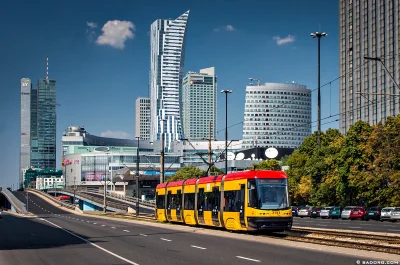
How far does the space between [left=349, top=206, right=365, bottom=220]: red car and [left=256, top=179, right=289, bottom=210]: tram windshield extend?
3248cm

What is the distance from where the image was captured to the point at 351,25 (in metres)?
193

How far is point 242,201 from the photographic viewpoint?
3544cm

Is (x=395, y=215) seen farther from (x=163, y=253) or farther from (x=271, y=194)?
(x=163, y=253)

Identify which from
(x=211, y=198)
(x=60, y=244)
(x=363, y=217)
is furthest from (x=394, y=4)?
(x=60, y=244)

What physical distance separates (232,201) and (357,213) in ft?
104

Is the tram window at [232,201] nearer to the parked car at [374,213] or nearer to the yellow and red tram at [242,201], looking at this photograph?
the yellow and red tram at [242,201]

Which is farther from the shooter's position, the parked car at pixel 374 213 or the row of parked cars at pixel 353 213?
the parked car at pixel 374 213

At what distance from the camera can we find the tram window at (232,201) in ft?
119

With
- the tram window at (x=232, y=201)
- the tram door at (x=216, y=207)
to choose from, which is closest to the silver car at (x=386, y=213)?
the tram door at (x=216, y=207)

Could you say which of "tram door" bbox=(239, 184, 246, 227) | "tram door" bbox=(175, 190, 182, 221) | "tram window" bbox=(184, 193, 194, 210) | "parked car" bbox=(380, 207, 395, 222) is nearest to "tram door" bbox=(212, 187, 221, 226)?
"tram door" bbox=(239, 184, 246, 227)

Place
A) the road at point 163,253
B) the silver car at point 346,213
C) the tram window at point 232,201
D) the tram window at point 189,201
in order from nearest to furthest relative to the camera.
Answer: the road at point 163,253, the tram window at point 232,201, the tram window at point 189,201, the silver car at point 346,213

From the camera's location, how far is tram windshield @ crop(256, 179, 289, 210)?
1334 inches

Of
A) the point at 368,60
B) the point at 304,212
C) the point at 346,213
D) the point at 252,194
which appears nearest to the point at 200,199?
the point at 252,194

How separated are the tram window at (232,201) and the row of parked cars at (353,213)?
24.9 meters
